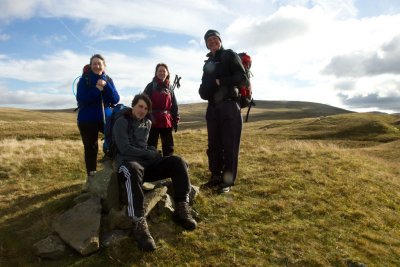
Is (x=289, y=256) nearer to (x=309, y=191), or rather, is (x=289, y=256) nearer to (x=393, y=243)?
(x=393, y=243)

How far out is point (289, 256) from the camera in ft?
24.5

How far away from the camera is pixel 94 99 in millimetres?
10031

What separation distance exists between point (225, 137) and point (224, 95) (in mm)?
1093

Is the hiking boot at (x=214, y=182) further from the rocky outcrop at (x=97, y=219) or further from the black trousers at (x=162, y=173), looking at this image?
the black trousers at (x=162, y=173)

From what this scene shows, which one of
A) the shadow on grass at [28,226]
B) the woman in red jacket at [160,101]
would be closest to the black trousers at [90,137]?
the shadow on grass at [28,226]

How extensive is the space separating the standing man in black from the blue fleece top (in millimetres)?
2506

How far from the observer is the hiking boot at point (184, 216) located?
8070 millimetres

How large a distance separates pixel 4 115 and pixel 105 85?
12971 centimetres

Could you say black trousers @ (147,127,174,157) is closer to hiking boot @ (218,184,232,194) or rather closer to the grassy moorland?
the grassy moorland

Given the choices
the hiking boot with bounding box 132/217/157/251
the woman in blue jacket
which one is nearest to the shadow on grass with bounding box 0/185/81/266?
the woman in blue jacket

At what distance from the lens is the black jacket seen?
9.42 metres

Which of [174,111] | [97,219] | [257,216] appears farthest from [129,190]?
[174,111]

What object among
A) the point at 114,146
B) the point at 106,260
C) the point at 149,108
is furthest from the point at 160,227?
the point at 149,108

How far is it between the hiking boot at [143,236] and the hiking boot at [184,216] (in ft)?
3.07
